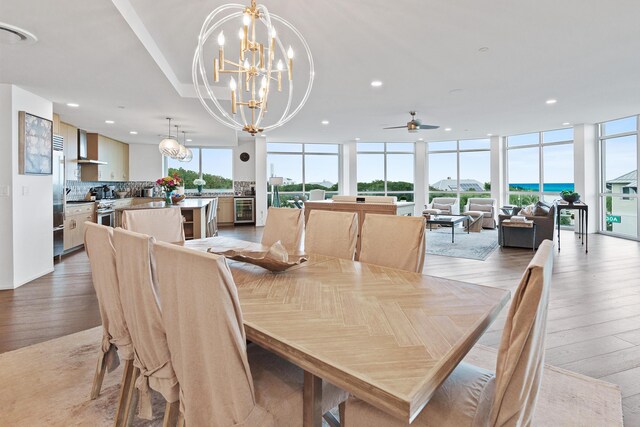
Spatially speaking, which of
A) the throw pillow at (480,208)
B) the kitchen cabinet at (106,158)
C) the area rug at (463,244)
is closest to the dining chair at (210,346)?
the area rug at (463,244)

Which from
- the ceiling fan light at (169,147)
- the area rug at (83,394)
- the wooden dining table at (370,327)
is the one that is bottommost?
the area rug at (83,394)

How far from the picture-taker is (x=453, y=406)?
40.3 inches

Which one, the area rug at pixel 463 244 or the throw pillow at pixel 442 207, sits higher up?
the throw pillow at pixel 442 207

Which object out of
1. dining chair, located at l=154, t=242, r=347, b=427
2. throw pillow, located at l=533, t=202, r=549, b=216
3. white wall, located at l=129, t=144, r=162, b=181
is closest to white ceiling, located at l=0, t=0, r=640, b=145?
throw pillow, located at l=533, t=202, r=549, b=216

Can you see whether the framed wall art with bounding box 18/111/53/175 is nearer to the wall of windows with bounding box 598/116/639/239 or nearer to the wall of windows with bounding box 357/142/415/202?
the wall of windows with bounding box 357/142/415/202

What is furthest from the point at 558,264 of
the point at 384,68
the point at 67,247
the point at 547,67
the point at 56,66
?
the point at 67,247

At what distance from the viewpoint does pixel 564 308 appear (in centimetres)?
302

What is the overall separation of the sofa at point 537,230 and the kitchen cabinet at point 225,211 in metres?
6.85

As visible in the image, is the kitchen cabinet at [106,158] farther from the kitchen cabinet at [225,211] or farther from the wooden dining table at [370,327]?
the wooden dining table at [370,327]

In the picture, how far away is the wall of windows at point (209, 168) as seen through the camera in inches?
376

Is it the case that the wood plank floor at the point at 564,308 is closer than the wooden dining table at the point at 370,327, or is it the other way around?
the wooden dining table at the point at 370,327

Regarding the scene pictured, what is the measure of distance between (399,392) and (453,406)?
1.35ft

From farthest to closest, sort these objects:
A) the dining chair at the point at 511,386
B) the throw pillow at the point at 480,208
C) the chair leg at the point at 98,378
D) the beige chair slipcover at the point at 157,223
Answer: the throw pillow at the point at 480,208
the beige chair slipcover at the point at 157,223
the chair leg at the point at 98,378
the dining chair at the point at 511,386

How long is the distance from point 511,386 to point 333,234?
5.73ft
